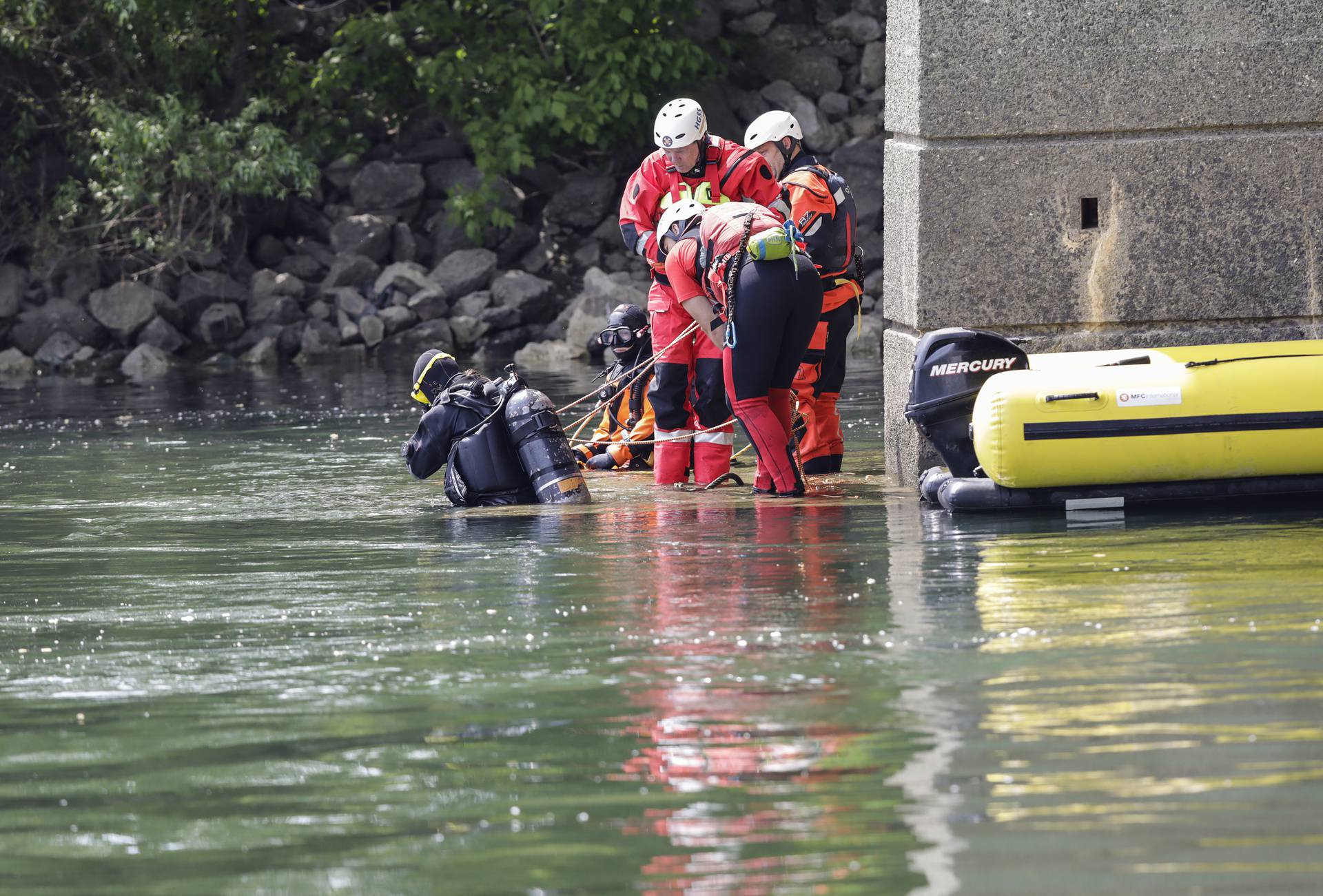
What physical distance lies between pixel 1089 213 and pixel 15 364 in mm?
13029

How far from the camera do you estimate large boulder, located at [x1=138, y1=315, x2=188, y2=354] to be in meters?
19.6

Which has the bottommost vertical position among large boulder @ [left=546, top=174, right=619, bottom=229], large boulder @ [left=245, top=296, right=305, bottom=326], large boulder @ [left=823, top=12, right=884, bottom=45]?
large boulder @ [left=245, top=296, right=305, bottom=326]

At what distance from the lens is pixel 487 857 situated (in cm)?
379

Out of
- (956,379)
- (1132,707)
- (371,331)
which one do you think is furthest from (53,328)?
(1132,707)

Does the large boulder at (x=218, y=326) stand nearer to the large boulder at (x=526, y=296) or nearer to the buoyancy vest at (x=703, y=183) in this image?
the large boulder at (x=526, y=296)

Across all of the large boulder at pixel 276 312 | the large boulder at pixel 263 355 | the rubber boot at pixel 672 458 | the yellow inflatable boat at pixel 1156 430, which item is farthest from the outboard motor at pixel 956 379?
the large boulder at pixel 276 312

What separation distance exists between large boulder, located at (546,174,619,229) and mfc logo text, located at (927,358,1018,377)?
14.1 m

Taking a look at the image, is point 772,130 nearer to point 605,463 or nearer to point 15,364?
point 605,463

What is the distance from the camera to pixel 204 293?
20.3 meters

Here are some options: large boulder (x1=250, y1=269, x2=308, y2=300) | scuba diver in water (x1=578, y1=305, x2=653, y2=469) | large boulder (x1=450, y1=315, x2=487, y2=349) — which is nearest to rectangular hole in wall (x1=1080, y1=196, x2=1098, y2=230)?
scuba diver in water (x1=578, y1=305, x2=653, y2=469)

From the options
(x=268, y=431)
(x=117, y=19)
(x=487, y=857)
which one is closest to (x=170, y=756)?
(x=487, y=857)

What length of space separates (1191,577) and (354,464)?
18.1 ft

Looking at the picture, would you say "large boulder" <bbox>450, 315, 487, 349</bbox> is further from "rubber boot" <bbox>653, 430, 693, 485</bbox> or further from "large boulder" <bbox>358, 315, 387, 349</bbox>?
"rubber boot" <bbox>653, 430, 693, 485</bbox>

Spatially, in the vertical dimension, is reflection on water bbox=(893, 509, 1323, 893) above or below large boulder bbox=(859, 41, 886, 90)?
below
